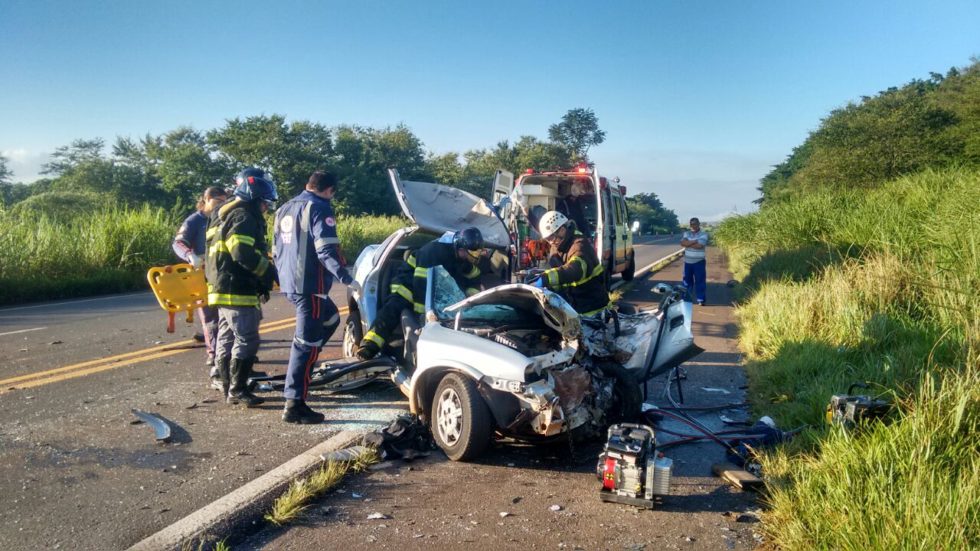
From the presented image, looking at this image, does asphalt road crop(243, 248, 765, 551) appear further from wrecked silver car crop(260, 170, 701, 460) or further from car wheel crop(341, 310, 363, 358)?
car wheel crop(341, 310, 363, 358)

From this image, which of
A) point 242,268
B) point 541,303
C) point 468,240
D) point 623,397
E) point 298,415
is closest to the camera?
point 541,303

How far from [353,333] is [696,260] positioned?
7.63 metres

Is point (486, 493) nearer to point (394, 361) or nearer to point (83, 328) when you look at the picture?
point (394, 361)

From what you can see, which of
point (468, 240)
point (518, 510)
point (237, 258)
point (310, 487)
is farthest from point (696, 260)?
point (310, 487)

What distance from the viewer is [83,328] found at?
9.81m

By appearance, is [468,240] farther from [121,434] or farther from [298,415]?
[121,434]

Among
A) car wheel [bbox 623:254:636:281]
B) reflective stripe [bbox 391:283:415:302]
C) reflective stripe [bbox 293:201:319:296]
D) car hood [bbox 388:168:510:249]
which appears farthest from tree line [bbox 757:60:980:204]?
reflective stripe [bbox 293:201:319:296]

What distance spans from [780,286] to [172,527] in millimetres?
8798

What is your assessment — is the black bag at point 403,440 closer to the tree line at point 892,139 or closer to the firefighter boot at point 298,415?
the firefighter boot at point 298,415

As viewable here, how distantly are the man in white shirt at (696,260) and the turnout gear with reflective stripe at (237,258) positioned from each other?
848 cm

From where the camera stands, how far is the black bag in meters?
4.83

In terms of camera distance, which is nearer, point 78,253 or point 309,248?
point 309,248

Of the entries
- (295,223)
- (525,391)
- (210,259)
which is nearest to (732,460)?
(525,391)

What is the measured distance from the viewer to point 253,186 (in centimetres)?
592
